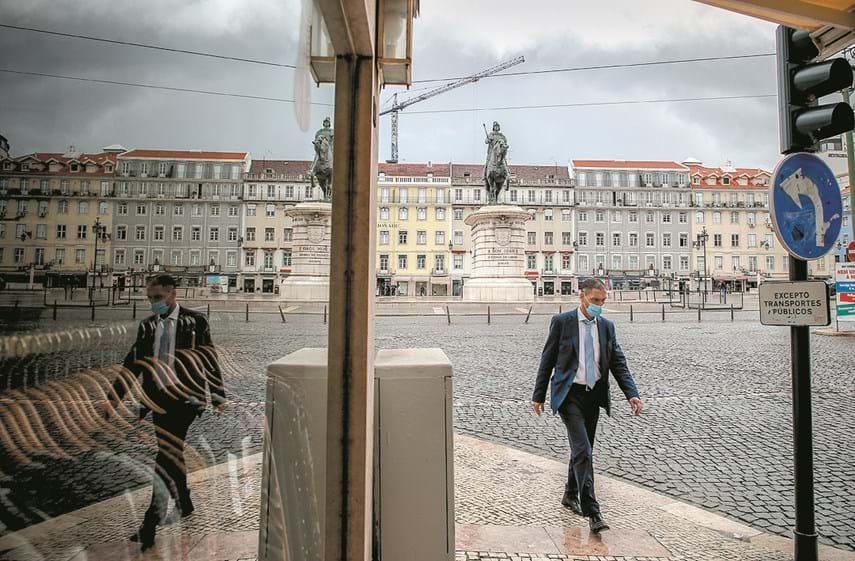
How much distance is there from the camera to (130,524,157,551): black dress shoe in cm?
92

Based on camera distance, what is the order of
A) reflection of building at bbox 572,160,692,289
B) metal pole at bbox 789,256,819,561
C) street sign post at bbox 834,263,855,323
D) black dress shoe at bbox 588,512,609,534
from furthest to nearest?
reflection of building at bbox 572,160,692,289, street sign post at bbox 834,263,855,323, black dress shoe at bbox 588,512,609,534, metal pole at bbox 789,256,819,561

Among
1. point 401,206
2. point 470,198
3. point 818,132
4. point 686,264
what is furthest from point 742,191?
point 818,132

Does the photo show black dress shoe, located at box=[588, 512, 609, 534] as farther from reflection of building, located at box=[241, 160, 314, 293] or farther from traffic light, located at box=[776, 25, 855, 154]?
reflection of building, located at box=[241, 160, 314, 293]

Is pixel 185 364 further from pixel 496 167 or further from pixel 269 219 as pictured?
pixel 496 167

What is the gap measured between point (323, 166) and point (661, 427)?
4.89m

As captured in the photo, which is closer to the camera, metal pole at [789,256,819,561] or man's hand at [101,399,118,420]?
man's hand at [101,399,118,420]

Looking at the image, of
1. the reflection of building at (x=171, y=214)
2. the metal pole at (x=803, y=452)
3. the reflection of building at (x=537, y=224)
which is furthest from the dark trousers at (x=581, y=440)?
the reflection of building at (x=537, y=224)

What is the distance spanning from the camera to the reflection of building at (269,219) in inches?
42.0

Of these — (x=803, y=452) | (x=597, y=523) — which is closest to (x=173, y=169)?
(x=597, y=523)

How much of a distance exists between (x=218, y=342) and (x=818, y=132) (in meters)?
3.29

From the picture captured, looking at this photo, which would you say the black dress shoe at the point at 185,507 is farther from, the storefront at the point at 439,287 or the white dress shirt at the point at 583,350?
the storefront at the point at 439,287

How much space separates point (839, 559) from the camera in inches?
106

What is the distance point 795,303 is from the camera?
9.33ft

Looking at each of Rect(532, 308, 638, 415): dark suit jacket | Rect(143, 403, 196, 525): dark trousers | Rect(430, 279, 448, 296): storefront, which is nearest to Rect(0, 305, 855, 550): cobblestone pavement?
Rect(143, 403, 196, 525): dark trousers
